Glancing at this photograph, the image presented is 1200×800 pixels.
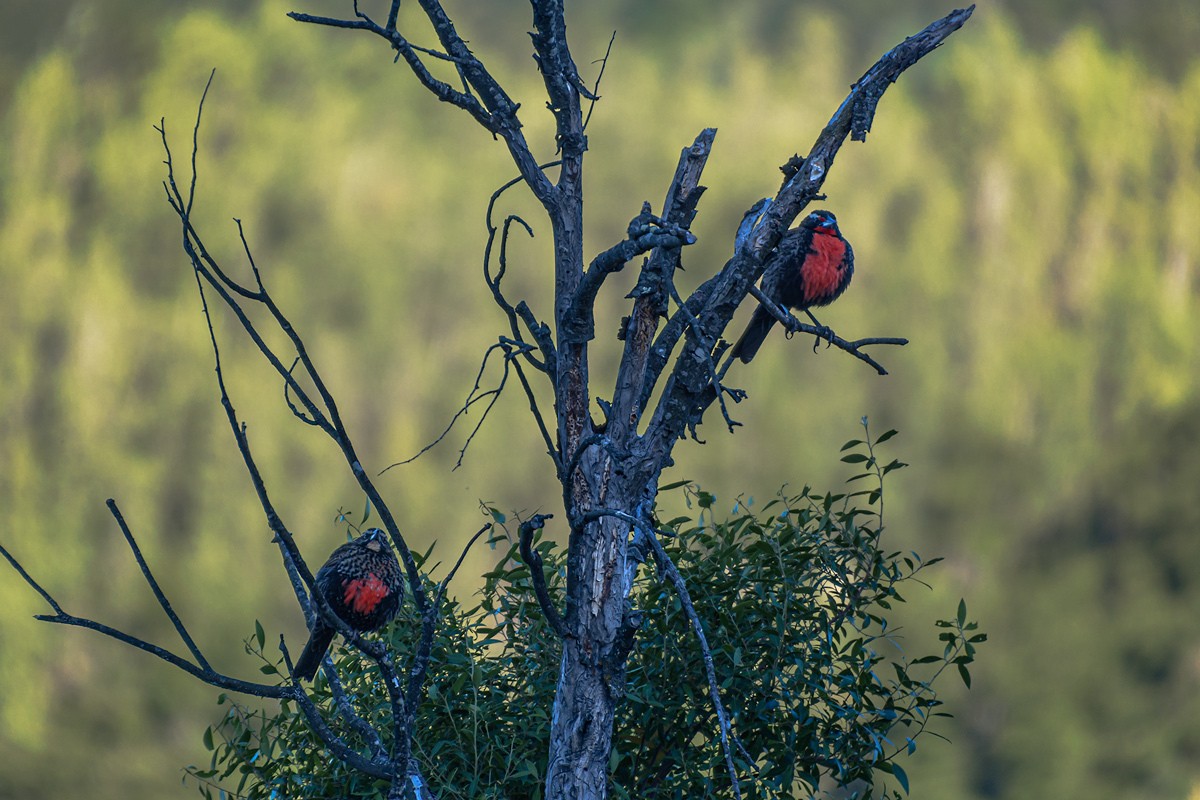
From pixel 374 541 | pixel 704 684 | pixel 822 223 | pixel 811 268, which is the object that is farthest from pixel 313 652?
pixel 822 223

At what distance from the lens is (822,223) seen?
10.5ft

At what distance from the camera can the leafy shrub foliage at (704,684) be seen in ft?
7.84

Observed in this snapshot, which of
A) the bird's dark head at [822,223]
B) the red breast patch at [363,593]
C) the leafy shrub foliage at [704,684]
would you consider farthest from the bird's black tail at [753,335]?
the red breast patch at [363,593]

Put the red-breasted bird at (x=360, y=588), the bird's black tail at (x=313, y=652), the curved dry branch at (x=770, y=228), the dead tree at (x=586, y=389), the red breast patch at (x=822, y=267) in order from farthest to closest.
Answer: the red breast patch at (x=822, y=267), the red-breasted bird at (x=360, y=588), the bird's black tail at (x=313, y=652), the curved dry branch at (x=770, y=228), the dead tree at (x=586, y=389)

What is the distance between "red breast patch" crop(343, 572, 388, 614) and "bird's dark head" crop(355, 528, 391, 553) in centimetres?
7

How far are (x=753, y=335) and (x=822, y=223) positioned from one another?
45 cm

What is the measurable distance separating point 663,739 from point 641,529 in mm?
800

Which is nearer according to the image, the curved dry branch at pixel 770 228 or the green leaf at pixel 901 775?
the curved dry branch at pixel 770 228

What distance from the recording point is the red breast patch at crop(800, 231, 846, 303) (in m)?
3.10

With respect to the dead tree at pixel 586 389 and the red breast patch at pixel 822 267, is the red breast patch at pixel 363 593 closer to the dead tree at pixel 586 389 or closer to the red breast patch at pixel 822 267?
the dead tree at pixel 586 389

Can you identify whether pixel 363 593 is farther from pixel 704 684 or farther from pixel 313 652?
pixel 704 684

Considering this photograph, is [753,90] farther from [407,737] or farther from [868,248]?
[407,737]

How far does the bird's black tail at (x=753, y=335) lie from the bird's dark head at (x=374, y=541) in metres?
0.99

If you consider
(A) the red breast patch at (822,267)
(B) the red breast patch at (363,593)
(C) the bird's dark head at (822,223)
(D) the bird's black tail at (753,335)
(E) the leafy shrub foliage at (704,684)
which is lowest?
(E) the leafy shrub foliage at (704,684)
